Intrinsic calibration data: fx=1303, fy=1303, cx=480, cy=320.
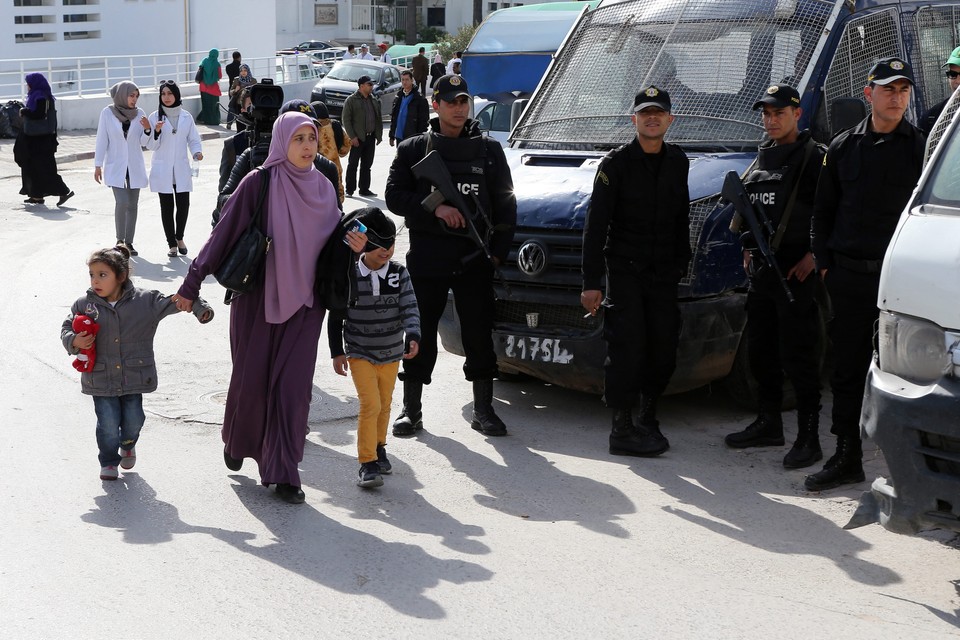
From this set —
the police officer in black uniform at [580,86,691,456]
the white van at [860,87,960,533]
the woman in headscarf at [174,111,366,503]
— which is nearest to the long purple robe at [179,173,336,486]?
A: the woman in headscarf at [174,111,366,503]

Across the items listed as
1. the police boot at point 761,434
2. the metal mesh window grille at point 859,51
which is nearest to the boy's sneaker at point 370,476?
the police boot at point 761,434

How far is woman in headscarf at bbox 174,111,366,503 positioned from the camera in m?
6.12

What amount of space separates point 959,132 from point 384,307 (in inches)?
109

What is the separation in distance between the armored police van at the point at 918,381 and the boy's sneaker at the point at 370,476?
2424 millimetres

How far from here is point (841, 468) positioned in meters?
6.38

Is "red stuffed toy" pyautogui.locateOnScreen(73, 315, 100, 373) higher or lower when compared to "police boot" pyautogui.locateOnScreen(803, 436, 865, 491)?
higher

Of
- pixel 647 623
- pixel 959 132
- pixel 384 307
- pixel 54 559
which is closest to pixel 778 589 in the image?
pixel 647 623

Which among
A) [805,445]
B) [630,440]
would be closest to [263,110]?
[630,440]

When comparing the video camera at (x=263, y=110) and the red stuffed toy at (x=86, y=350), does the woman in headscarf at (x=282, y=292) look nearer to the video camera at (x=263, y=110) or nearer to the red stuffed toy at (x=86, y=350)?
the red stuffed toy at (x=86, y=350)

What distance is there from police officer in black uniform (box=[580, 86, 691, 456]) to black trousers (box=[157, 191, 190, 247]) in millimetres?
7032

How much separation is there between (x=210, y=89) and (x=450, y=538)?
2574cm

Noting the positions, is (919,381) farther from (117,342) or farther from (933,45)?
(933,45)

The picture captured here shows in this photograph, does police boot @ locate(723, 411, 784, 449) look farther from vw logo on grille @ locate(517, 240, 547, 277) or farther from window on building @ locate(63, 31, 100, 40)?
window on building @ locate(63, 31, 100, 40)

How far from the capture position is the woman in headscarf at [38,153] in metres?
15.9
